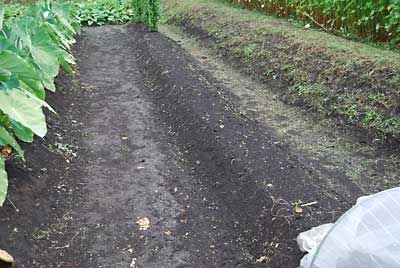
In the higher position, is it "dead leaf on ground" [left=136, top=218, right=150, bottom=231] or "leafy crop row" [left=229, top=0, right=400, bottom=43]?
"leafy crop row" [left=229, top=0, right=400, bottom=43]

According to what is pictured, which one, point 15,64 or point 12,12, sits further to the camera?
point 12,12

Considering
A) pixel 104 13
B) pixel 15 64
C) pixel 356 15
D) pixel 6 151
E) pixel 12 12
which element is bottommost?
pixel 12 12

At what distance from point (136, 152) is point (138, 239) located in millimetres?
1359

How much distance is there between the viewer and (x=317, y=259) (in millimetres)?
1775

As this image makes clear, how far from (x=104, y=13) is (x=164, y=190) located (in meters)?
9.50

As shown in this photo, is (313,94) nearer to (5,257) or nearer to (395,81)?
(395,81)

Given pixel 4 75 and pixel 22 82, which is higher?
pixel 4 75

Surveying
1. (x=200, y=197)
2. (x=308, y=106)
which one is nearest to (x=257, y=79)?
(x=308, y=106)

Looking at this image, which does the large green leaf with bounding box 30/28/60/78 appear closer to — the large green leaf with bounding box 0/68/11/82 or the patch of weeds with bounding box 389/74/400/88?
the large green leaf with bounding box 0/68/11/82

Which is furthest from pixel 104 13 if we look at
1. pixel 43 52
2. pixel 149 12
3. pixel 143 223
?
pixel 143 223

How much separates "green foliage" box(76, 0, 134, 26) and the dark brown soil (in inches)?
269

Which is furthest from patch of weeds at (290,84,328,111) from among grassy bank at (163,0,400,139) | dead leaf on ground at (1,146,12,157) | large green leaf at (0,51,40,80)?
large green leaf at (0,51,40,80)

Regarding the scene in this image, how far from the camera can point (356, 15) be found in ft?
22.0

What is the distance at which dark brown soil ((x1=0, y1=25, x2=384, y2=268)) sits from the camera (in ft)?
9.42
